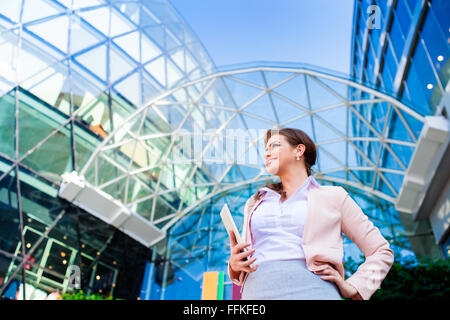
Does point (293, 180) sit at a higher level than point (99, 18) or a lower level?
lower

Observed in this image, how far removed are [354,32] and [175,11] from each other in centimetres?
1496

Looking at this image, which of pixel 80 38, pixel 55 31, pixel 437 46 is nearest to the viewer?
pixel 437 46

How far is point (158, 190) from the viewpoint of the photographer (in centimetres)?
2077

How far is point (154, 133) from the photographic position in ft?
63.4

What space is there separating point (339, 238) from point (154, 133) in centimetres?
1808

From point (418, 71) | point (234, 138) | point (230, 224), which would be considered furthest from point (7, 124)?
point (418, 71)

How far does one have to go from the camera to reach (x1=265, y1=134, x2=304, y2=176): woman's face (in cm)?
226

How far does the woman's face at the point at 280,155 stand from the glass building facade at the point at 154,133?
10.7m

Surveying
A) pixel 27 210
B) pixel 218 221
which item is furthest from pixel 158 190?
pixel 27 210

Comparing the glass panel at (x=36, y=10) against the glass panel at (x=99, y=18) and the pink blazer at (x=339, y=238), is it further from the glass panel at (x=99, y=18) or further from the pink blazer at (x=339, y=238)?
the pink blazer at (x=339, y=238)

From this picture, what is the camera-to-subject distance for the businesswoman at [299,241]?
67.9 inches
